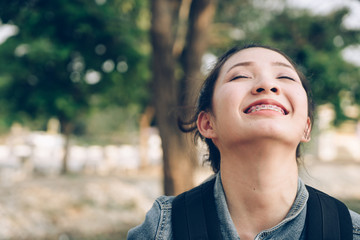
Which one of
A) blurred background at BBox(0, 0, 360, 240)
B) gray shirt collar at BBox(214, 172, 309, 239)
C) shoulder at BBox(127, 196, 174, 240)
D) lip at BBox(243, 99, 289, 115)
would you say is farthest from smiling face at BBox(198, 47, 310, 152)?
blurred background at BBox(0, 0, 360, 240)

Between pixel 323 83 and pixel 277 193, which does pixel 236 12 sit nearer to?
pixel 323 83

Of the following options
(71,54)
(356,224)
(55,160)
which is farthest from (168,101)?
(55,160)

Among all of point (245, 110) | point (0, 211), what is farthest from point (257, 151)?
point (0, 211)

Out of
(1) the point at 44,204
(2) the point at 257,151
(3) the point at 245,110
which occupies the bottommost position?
(2) the point at 257,151

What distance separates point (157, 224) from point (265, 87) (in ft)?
2.30

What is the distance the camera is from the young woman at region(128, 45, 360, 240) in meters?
1.35

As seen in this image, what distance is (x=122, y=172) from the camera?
13.7 meters

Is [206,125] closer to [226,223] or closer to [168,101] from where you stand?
[226,223]

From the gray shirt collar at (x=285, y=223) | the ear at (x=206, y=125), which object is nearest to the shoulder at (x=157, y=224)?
the gray shirt collar at (x=285, y=223)

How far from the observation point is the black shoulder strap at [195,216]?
1338 mm

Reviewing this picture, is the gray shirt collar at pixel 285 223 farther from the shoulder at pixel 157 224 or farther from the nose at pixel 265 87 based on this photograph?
the nose at pixel 265 87

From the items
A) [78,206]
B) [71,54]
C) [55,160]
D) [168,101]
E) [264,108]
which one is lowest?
[264,108]

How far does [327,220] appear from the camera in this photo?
1324 millimetres

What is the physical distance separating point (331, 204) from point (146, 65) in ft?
23.3
